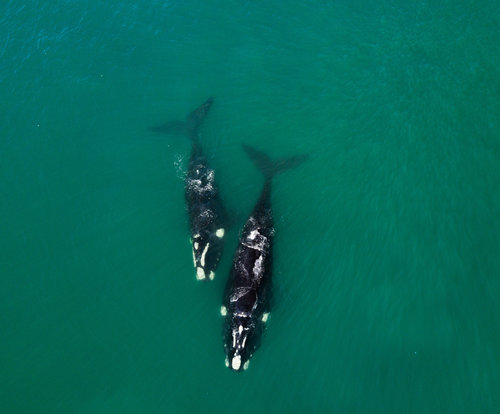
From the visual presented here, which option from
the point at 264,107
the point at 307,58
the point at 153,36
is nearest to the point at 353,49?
the point at 307,58

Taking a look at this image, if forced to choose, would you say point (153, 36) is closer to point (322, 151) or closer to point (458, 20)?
point (322, 151)

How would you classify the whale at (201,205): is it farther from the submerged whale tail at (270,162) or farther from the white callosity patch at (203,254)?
the submerged whale tail at (270,162)

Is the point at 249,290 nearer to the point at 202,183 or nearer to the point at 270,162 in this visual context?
the point at 202,183

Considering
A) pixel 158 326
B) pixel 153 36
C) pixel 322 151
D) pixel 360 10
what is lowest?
pixel 158 326

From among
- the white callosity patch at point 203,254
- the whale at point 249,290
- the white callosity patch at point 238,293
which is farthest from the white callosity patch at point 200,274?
the white callosity patch at point 238,293

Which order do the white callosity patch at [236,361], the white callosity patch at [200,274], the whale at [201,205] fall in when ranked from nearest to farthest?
1. the white callosity patch at [236,361]
2. the white callosity patch at [200,274]
3. the whale at [201,205]

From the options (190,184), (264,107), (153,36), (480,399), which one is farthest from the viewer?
(153,36)
